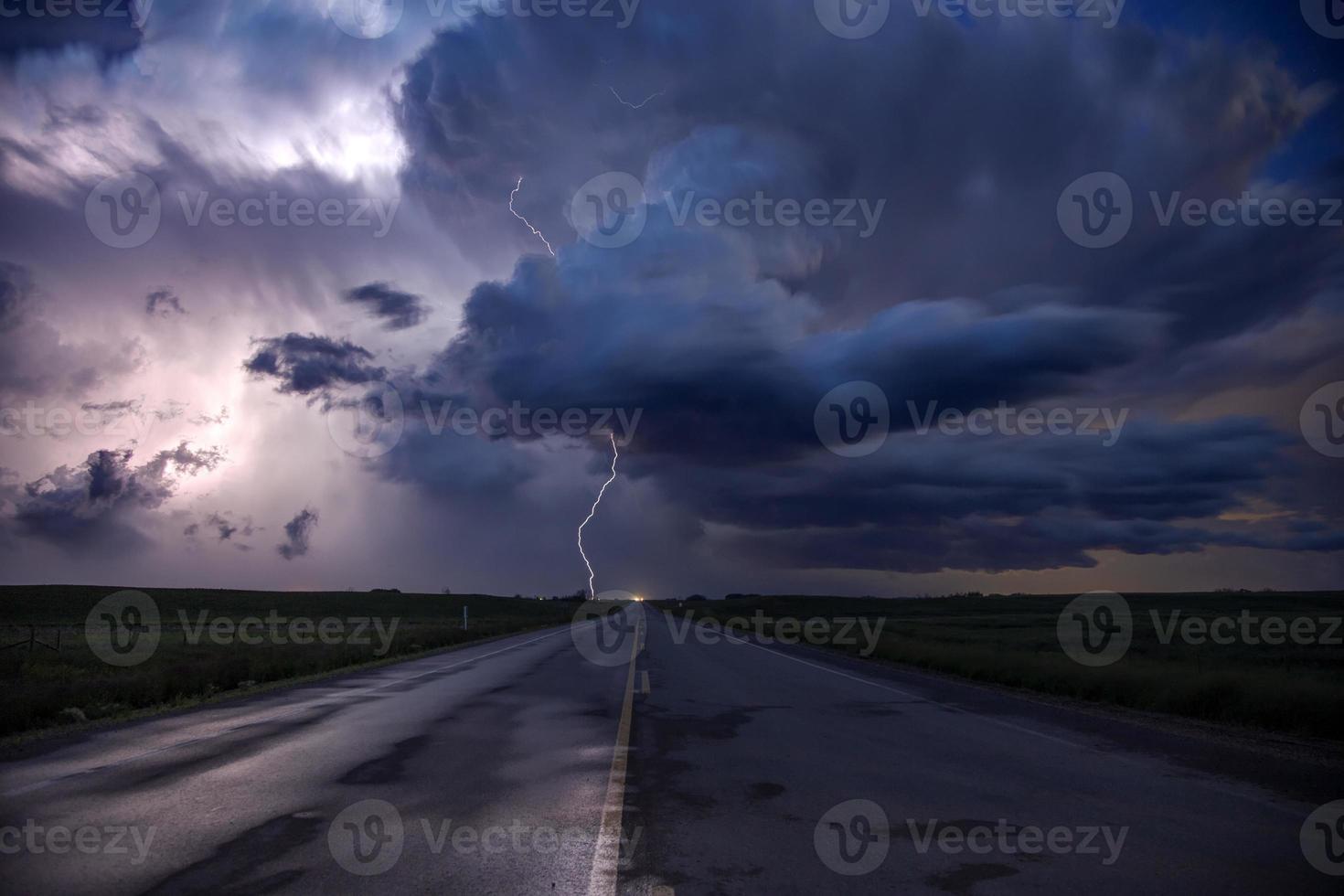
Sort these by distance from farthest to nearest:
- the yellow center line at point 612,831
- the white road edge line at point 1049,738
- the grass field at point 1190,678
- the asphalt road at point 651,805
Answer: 1. the grass field at point 1190,678
2. the white road edge line at point 1049,738
3. the asphalt road at point 651,805
4. the yellow center line at point 612,831

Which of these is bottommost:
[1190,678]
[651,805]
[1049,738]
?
[1049,738]

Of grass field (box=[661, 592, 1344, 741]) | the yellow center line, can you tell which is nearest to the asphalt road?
the yellow center line

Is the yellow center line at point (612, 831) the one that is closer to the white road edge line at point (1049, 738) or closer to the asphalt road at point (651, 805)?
the asphalt road at point (651, 805)

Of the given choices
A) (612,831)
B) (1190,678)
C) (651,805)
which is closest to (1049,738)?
(1190,678)

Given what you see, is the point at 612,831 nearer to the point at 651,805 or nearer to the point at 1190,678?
the point at 651,805

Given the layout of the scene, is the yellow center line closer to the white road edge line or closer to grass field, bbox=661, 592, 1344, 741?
the white road edge line

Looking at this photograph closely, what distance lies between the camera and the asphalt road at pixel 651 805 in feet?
18.2

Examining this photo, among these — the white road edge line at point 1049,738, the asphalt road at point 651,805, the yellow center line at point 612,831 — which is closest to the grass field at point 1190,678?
the asphalt road at point 651,805

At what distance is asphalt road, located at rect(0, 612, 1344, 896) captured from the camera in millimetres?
5547

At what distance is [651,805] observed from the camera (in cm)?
743

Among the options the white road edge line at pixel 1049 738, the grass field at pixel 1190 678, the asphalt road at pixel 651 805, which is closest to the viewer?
the asphalt road at pixel 651 805

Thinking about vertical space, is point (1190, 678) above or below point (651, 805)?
above

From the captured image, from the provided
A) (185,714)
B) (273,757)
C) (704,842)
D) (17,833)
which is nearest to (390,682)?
(185,714)

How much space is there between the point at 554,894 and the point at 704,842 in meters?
1.49
